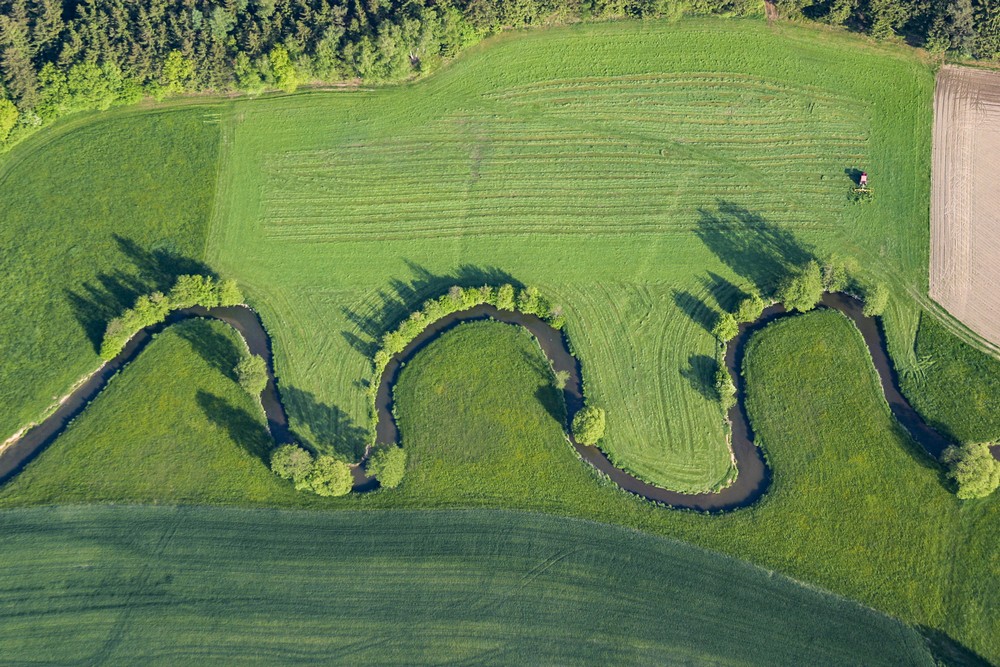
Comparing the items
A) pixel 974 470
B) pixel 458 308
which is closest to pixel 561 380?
pixel 458 308

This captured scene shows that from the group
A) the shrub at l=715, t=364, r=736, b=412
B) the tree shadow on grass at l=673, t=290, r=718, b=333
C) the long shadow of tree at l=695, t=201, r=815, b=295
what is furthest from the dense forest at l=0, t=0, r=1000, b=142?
the shrub at l=715, t=364, r=736, b=412

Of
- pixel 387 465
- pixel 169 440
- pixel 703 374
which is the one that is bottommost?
pixel 169 440

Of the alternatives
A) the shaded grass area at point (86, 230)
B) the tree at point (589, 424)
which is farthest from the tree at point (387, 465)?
the shaded grass area at point (86, 230)

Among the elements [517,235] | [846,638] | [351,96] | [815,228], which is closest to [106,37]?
[351,96]

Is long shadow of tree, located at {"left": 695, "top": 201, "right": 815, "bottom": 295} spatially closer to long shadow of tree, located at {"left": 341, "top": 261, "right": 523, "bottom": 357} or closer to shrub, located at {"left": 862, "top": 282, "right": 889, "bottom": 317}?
shrub, located at {"left": 862, "top": 282, "right": 889, "bottom": 317}

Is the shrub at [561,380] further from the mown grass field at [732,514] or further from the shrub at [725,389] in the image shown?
the shrub at [725,389]

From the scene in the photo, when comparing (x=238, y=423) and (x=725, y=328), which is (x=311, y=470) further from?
(x=725, y=328)
